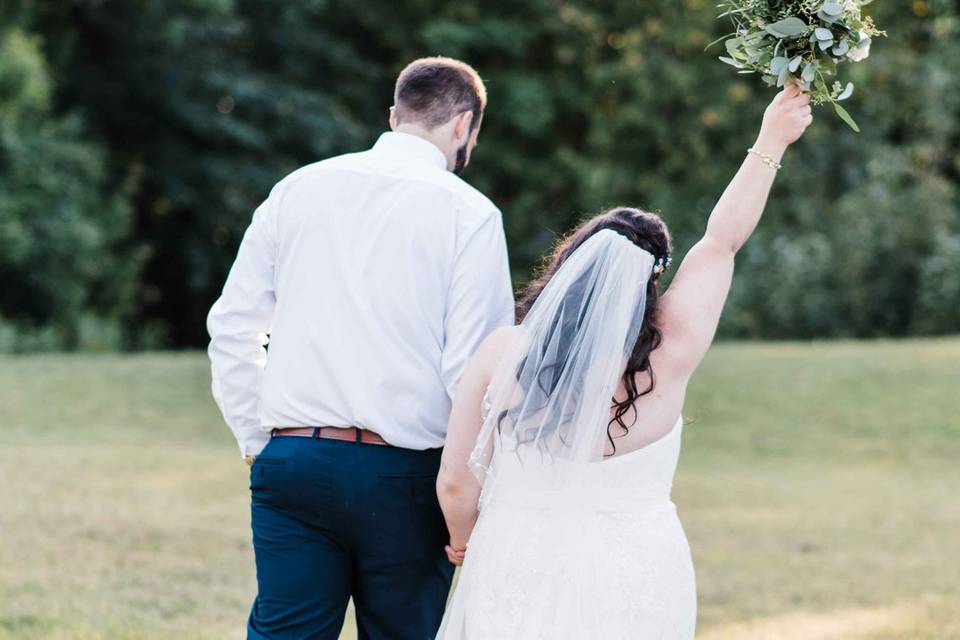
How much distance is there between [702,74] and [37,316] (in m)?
13.0

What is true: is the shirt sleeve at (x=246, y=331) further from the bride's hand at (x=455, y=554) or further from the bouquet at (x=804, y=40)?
the bouquet at (x=804, y=40)

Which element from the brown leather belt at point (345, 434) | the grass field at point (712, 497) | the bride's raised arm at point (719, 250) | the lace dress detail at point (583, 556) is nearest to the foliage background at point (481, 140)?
the grass field at point (712, 497)

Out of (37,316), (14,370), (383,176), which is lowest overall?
(37,316)

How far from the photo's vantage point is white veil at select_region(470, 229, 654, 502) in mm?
3303

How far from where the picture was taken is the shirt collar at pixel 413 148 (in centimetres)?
366

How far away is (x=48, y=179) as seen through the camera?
2128 cm

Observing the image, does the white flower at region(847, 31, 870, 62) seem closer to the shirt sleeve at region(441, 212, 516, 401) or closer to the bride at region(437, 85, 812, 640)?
the bride at region(437, 85, 812, 640)

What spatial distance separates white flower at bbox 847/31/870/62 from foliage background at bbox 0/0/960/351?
1717 cm

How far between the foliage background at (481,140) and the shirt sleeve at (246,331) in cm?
1712

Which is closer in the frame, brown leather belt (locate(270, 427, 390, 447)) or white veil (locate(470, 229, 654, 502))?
white veil (locate(470, 229, 654, 502))

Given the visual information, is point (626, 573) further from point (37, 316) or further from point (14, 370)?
point (37, 316)

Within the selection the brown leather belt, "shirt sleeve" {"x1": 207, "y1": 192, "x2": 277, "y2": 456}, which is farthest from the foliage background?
the brown leather belt

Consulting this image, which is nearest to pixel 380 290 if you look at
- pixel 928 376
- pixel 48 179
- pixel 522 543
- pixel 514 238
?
pixel 522 543

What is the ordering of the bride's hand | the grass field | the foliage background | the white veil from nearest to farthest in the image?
the white veil
the bride's hand
the grass field
the foliage background
